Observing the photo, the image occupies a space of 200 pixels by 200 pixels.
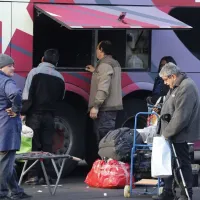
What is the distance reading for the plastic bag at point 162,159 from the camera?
1034cm

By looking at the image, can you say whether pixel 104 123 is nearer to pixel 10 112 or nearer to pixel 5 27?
pixel 5 27

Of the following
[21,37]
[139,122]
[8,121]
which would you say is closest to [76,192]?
[8,121]

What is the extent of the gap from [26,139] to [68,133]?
107cm

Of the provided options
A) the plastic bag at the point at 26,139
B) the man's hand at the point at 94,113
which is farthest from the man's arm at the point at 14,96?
the man's hand at the point at 94,113

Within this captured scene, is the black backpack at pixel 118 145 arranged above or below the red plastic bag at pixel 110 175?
above

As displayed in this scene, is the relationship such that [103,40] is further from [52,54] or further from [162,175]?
[162,175]

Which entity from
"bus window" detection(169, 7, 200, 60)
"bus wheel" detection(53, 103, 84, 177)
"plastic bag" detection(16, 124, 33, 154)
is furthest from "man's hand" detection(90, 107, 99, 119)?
"bus window" detection(169, 7, 200, 60)

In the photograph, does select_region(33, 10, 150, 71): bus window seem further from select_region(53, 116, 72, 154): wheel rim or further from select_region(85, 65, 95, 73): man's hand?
select_region(53, 116, 72, 154): wheel rim

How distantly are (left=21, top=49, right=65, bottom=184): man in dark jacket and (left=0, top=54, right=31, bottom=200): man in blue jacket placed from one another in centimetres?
164

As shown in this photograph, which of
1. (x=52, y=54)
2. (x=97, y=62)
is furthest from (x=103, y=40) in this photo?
(x=52, y=54)

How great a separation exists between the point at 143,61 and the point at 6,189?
3.81m

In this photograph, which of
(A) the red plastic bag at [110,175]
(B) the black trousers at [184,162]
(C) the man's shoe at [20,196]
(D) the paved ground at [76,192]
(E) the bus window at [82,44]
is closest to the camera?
(B) the black trousers at [184,162]

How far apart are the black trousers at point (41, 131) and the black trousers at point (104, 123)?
764mm

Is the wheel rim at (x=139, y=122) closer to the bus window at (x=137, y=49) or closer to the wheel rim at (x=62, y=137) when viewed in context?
the bus window at (x=137, y=49)
